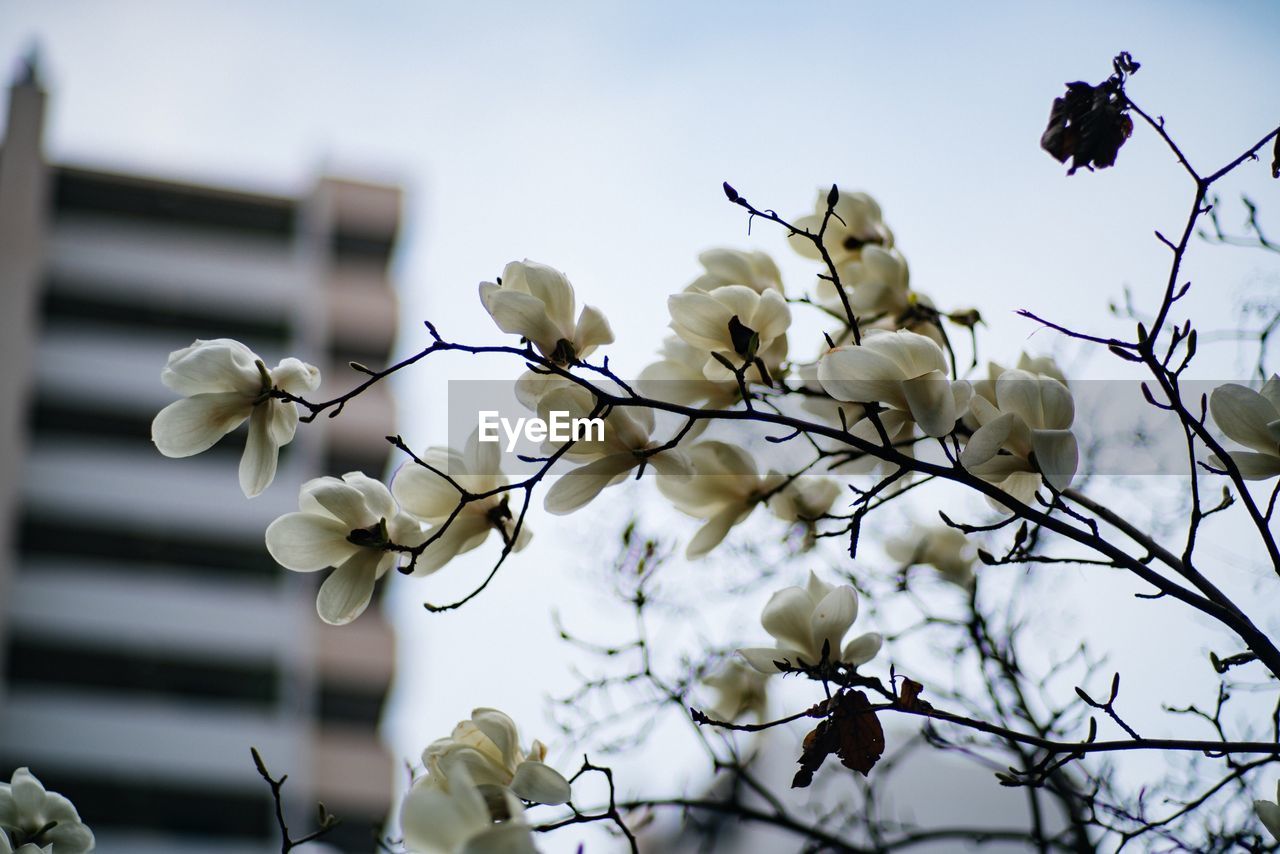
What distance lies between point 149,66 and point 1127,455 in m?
10.2

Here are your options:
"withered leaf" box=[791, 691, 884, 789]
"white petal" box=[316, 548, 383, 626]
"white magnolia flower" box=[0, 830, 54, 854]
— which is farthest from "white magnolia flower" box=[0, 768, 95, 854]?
"withered leaf" box=[791, 691, 884, 789]

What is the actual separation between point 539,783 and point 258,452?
26cm

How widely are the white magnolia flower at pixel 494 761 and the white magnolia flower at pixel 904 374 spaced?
26 centimetres

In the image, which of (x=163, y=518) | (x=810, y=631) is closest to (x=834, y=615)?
(x=810, y=631)

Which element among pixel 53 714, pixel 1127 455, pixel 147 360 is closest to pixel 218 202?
pixel 147 360

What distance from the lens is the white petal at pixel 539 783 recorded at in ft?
2.03

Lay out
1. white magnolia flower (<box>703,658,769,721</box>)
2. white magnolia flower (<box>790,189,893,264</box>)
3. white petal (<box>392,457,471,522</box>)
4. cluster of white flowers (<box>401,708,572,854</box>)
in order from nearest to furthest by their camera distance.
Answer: cluster of white flowers (<box>401,708,572,854</box>) < white petal (<box>392,457,471,522</box>) < white magnolia flower (<box>790,189,893,264</box>) < white magnolia flower (<box>703,658,769,721</box>)

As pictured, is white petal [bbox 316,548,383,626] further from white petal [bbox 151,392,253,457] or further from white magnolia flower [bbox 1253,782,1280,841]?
white magnolia flower [bbox 1253,782,1280,841]

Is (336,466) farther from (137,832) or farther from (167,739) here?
(137,832)

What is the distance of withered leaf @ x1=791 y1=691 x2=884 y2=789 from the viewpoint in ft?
1.97

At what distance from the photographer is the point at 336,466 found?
50.0ft

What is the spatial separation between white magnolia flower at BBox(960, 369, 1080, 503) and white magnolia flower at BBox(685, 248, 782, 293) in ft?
0.71

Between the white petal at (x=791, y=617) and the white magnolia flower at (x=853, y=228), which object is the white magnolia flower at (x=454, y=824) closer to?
the white petal at (x=791, y=617)

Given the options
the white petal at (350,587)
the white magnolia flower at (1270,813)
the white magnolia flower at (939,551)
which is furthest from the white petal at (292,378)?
the white magnolia flower at (939,551)
